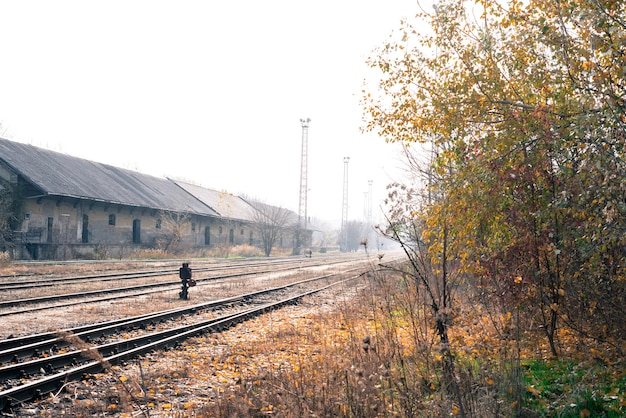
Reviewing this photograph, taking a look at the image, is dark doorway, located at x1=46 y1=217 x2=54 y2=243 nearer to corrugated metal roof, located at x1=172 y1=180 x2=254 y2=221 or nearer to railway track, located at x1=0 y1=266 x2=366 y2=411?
corrugated metal roof, located at x1=172 y1=180 x2=254 y2=221

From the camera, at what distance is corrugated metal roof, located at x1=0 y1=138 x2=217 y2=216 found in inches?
1309

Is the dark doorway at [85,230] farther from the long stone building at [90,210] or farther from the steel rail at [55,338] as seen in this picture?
the steel rail at [55,338]

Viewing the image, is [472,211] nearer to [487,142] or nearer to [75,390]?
[487,142]

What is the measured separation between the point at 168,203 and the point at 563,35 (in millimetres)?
43730

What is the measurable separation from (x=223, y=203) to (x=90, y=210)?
2605 centimetres

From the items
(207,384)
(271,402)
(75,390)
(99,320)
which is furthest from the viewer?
(99,320)

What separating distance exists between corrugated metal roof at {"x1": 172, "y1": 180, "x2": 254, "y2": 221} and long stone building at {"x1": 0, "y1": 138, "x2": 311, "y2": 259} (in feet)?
4.26

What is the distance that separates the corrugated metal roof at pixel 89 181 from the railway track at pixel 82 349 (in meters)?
24.2

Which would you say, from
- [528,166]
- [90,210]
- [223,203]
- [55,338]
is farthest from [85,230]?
[528,166]

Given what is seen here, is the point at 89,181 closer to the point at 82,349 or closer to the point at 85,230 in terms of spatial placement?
the point at 85,230

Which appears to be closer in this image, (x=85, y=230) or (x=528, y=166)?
(x=528, y=166)

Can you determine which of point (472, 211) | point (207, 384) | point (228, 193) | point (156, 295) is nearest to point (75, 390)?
point (207, 384)

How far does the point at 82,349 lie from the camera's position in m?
3.76

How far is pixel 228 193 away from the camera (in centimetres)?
6775
